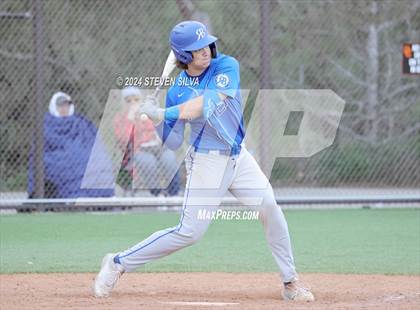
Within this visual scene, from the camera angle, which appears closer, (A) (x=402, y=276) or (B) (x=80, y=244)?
(A) (x=402, y=276)

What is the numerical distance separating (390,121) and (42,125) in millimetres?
4600

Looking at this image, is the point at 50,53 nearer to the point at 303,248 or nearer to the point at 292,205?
the point at 292,205

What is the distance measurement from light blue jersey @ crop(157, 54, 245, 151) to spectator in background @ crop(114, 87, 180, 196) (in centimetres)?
542

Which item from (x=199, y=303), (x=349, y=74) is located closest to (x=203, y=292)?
(x=199, y=303)

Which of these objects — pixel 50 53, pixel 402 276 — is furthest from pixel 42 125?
pixel 402 276

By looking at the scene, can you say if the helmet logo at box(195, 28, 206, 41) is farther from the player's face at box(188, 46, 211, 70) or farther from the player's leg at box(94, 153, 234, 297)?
the player's leg at box(94, 153, 234, 297)

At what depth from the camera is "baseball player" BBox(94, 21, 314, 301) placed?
19.7 feet

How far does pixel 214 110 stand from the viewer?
5.98 meters

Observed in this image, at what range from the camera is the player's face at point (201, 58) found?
602 centimetres

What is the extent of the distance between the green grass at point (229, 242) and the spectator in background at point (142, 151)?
1.90 feet

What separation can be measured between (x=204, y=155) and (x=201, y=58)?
0.65m

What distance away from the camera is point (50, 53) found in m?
11.8

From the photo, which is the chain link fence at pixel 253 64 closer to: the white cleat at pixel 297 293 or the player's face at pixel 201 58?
the white cleat at pixel 297 293

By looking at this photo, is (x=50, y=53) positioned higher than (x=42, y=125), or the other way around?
(x=50, y=53)
